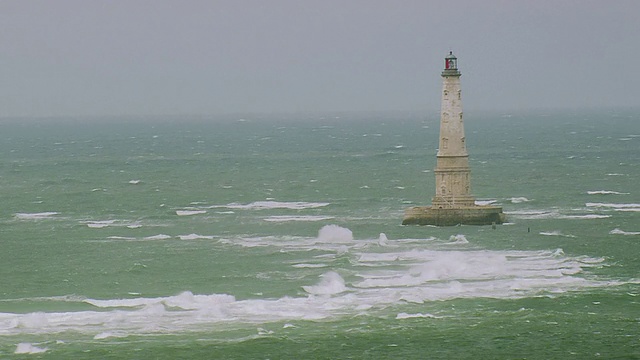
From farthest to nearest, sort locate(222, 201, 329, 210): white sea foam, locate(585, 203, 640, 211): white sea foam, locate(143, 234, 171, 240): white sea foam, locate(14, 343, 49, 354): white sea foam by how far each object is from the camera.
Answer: locate(222, 201, 329, 210): white sea foam < locate(585, 203, 640, 211): white sea foam < locate(143, 234, 171, 240): white sea foam < locate(14, 343, 49, 354): white sea foam

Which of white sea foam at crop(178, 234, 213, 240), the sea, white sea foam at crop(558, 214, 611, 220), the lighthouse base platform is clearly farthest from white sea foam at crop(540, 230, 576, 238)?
white sea foam at crop(178, 234, 213, 240)

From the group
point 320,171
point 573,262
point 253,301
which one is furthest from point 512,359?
point 320,171

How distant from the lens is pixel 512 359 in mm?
43312

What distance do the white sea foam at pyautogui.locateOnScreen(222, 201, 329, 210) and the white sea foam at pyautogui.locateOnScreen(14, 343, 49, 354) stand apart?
151 ft

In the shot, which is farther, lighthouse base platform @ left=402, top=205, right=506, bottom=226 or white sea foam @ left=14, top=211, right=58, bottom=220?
white sea foam @ left=14, top=211, right=58, bottom=220

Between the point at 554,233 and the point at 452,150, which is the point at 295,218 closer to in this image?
the point at 452,150

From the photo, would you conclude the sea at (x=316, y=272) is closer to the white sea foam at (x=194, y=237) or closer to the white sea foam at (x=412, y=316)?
the white sea foam at (x=412, y=316)

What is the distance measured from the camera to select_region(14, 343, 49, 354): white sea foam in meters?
45.0

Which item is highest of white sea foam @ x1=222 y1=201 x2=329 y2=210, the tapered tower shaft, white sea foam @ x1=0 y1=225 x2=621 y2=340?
the tapered tower shaft

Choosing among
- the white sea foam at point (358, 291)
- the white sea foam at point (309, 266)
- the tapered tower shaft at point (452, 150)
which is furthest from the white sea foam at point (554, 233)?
the white sea foam at point (309, 266)

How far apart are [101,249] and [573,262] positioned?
2275 cm

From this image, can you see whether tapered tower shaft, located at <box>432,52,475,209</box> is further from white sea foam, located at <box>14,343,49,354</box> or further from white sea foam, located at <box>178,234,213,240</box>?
white sea foam, located at <box>14,343,49,354</box>

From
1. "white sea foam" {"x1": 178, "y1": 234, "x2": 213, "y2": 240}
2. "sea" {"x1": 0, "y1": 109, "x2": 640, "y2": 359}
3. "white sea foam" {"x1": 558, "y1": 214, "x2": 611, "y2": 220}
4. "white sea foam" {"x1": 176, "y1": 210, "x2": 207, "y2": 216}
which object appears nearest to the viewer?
"sea" {"x1": 0, "y1": 109, "x2": 640, "y2": 359}

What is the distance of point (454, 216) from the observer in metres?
74.0
